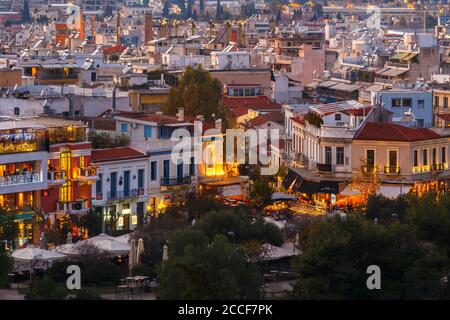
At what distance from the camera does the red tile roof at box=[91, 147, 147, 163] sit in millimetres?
41559

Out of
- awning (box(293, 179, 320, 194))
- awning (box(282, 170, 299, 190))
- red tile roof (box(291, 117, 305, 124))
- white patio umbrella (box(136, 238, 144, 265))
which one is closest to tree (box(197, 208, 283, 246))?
white patio umbrella (box(136, 238, 144, 265))

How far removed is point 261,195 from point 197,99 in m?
9.26

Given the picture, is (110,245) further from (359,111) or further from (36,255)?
(359,111)

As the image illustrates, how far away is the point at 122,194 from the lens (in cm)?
4191

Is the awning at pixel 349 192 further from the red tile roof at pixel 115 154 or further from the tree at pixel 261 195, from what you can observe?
the red tile roof at pixel 115 154

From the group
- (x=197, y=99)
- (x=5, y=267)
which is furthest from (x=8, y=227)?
(x=197, y=99)

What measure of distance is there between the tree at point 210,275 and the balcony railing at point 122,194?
957cm

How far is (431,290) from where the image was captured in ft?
107

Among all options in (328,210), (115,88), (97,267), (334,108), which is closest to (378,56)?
(115,88)

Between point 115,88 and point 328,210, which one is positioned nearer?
point 328,210

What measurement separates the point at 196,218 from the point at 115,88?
17562 mm
